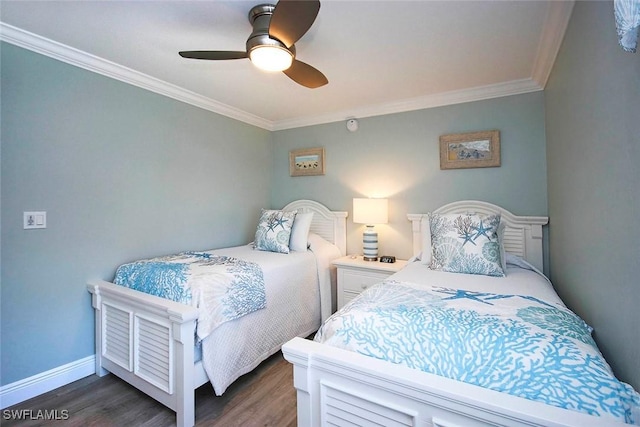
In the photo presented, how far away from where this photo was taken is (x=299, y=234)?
9.72 feet

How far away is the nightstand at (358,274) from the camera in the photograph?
2.66 m

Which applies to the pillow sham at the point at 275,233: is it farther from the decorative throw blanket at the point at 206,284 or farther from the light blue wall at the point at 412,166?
the light blue wall at the point at 412,166

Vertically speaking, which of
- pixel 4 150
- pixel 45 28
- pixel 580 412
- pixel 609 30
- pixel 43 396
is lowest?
pixel 43 396

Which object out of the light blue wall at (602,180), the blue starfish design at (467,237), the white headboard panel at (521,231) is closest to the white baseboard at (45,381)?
the blue starfish design at (467,237)

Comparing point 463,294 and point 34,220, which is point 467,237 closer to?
point 463,294

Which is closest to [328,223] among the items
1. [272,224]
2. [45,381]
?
Answer: [272,224]

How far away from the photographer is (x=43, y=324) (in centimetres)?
196

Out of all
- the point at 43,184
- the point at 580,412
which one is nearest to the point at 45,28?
the point at 43,184

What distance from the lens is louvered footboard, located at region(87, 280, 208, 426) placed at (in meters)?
1.60

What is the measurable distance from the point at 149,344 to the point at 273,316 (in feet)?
2.74

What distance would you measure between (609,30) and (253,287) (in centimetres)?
215

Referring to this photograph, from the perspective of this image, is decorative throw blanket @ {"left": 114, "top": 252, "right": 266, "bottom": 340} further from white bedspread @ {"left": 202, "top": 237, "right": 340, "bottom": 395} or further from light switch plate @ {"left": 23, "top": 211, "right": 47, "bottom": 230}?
light switch plate @ {"left": 23, "top": 211, "right": 47, "bottom": 230}

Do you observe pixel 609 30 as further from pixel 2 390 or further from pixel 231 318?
pixel 2 390

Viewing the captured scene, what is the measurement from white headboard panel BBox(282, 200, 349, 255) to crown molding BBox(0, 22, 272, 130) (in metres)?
1.33
